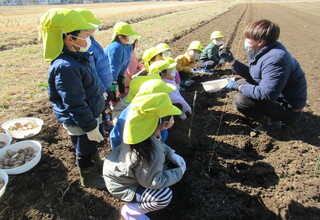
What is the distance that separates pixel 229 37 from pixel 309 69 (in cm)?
495

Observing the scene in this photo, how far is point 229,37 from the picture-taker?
10688mm

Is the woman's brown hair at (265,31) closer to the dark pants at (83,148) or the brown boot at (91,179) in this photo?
the dark pants at (83,148)

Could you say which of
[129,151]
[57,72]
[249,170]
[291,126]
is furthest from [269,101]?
[57,72]

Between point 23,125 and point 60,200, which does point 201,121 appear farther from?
point 23,125

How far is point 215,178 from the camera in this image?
9.20 ft

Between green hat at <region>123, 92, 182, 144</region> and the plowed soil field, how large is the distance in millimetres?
1188

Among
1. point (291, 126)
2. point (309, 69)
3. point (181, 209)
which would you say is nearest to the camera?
point (181, 209)

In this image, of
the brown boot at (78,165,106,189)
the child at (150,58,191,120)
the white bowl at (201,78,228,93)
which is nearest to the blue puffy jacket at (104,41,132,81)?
the child at (150,58,191,120)

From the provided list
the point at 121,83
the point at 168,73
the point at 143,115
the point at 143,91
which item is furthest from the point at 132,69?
the point at 143,115

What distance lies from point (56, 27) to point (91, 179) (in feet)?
5.80

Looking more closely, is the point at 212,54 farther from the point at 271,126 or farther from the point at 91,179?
the point at 91,179

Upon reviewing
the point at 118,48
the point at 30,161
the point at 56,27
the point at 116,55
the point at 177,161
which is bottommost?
the point at 30,161

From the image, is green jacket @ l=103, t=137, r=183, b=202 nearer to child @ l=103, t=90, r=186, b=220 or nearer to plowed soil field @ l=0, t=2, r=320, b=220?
child @ l=103, t=90, r=186, b=220

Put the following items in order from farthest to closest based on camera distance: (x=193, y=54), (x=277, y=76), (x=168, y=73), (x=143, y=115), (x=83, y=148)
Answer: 1. (x=193, y=54)
2. (x=168, y=73)
3. (x=277, y=76)
4. (x=83, y=148)
5. (x=143, y=115)
